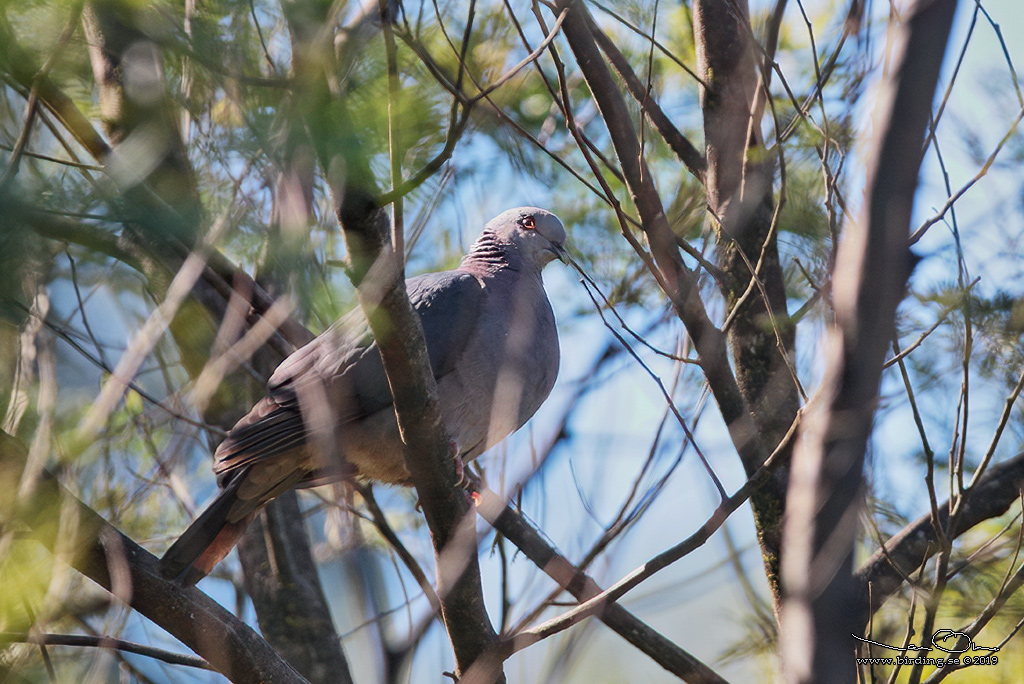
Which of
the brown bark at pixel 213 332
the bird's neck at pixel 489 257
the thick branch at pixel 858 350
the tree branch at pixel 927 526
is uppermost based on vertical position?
the bird's neck at pixel 489 257

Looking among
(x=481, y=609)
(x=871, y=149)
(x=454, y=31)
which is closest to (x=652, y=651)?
(x=481, y=609)

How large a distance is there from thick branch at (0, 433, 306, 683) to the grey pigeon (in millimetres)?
552

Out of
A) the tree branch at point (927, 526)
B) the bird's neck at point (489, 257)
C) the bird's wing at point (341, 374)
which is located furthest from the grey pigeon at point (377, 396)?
the tree branch at point (927, 526)

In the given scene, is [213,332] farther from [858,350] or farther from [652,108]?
[858,350]

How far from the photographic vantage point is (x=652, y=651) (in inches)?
127

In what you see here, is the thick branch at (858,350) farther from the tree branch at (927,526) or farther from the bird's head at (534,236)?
the bird's head at (534,236)

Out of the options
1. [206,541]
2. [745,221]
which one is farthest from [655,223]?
[206,541]

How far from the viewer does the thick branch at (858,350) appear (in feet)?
5.38

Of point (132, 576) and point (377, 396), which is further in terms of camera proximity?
point (377, 396)

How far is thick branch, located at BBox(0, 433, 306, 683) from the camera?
2.44 m

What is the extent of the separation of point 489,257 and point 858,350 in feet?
8.31

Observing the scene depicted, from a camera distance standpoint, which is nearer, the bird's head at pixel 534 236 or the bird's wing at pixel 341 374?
the bird's wing at pixel 341 374

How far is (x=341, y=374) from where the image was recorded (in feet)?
11.2

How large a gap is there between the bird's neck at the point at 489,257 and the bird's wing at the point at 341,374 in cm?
33
